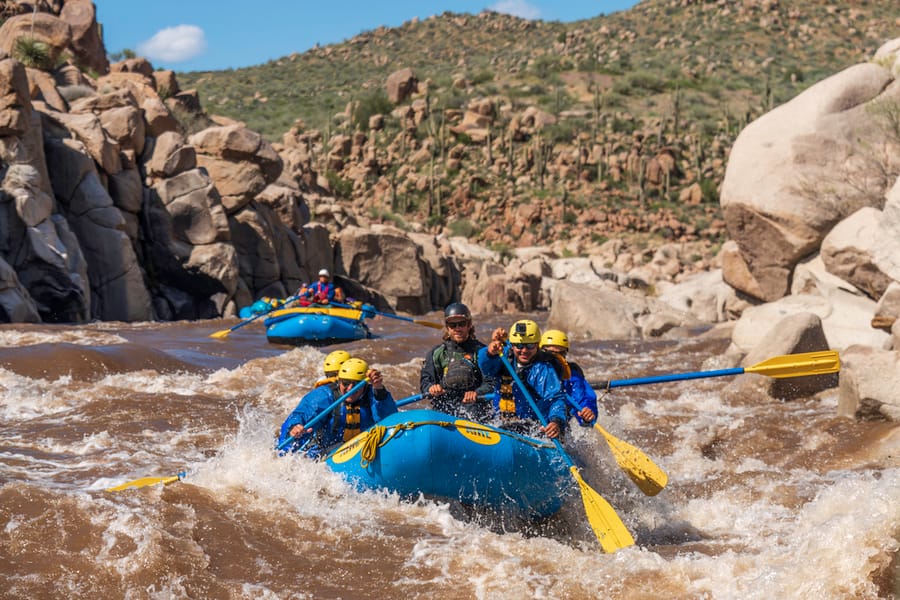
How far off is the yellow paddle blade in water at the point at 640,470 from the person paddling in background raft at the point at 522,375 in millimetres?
572

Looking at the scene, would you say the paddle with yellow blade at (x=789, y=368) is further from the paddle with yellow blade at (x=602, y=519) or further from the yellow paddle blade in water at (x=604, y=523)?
the yellow paddle blade in water at (x=604, y=523)

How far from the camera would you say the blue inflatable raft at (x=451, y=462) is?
19.3ft

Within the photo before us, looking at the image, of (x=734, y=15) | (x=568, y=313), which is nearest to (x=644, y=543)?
(x=568, y=313)

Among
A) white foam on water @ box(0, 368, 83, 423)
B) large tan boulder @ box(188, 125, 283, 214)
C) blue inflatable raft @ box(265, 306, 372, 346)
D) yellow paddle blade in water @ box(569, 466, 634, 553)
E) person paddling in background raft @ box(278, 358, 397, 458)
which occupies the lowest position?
blue inflatable raft @ box(265, 306, 372, 346)

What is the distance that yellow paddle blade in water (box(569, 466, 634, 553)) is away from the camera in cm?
539

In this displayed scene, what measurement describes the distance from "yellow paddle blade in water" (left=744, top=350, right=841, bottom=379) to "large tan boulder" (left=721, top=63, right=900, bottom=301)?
8.02 meters

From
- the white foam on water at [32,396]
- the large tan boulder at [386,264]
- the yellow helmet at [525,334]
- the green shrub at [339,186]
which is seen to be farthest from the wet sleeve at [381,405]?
the green shrub at [339,186]

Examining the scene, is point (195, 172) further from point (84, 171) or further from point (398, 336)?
point (398, 336)

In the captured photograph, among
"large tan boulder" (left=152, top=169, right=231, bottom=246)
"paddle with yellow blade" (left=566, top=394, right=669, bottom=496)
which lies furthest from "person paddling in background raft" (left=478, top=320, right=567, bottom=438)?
"large tan boulder" (left=152, top=169, right=231, bottom=246)

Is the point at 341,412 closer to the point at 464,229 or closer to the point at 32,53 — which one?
the point at 32,53

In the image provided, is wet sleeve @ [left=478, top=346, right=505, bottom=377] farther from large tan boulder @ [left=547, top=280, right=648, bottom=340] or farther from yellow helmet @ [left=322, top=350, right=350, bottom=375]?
large tan boulder @ [left=547, top=280, right=648, bottom=340]

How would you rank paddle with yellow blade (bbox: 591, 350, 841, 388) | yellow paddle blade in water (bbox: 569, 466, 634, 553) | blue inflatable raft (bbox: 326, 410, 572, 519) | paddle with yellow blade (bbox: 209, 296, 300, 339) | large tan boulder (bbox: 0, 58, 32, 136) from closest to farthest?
yellow paddle blade in water (bbox: 569, 466, 634, 553) < blue inflatable raft (bbox: 326, 410, 572, 519) < paddle with yellow blade (bbox: 591, 350, 841, 388) < paddle with yellow blade (bbox: 209, 296, 300, 339) < large tan boulder (bbox: 0, 58, 32, 136)

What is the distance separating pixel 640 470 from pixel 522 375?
3.48 feet

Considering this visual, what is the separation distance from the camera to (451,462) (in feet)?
19.3
